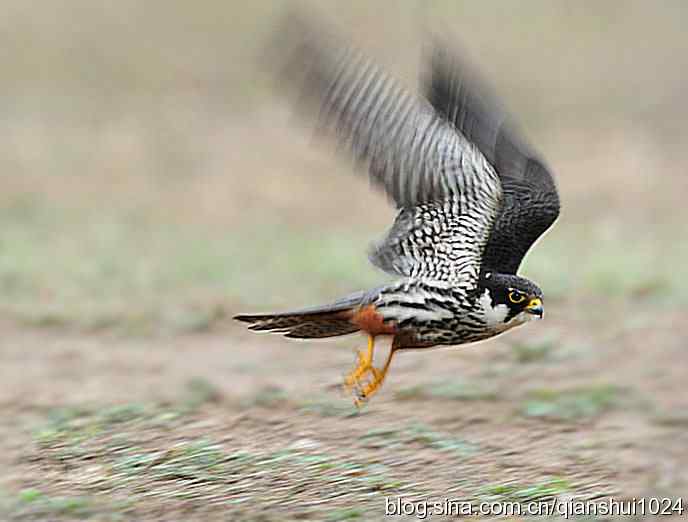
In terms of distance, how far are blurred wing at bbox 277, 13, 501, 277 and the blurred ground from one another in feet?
4.44

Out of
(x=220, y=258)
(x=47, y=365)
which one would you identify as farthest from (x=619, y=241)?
(x=47, y=365)

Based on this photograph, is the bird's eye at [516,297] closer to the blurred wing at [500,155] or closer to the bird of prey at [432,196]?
the bird of prey at [432,196]

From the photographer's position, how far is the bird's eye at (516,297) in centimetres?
605

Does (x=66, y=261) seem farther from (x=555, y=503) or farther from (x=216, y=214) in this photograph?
(x=555, y=503)

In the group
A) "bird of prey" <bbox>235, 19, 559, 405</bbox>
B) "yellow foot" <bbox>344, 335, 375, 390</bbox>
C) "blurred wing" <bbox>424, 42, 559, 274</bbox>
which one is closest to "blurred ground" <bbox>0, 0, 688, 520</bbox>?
"yellow foot" <bbox>344, 335, 375, 390</bbox>

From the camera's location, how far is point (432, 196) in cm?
607

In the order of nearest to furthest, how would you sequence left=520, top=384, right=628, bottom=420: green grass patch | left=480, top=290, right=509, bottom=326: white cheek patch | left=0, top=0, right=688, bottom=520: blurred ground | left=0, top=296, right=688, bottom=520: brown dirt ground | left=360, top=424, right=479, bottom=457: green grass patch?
left=0, top=296, right=688, bottom=520: brown dirt ground → left=0, top=0, right=688, bottom=520: blurred ground → left=480, top=290, right=509, bottom=326: white cheek patch → left=360, top=424, right=479, bottom=457: green grass patch → left=520, top=384, right=628, bottom=420: green grass patch

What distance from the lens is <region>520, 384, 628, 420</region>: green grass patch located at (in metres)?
7.49

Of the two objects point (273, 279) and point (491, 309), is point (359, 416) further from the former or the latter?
point (273, 279)

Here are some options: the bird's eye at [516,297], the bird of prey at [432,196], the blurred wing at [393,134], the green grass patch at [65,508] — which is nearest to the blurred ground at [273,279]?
the green grass patch at [65,508]

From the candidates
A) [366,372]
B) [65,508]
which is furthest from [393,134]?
[65,508]

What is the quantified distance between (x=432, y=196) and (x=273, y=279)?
5.78 m

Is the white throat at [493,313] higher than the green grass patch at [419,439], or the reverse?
the white throat at [493,313]

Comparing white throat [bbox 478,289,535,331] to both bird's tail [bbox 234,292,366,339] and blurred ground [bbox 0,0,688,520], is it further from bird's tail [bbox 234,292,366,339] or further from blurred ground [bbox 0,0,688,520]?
blurred ground [bbox 0,0,688,520]
